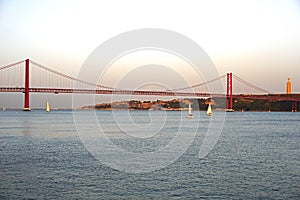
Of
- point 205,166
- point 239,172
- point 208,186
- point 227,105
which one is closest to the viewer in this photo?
point 208,186

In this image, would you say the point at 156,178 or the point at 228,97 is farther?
the point at 228,97

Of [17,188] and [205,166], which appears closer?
[17,188]

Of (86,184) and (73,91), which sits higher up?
(73,91)

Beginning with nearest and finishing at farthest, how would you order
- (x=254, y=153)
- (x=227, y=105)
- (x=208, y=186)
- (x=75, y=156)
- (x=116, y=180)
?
(x=208, y=186), (x=116, y=180), (x=75, y=156), (x=254, y=153), (x=227, y=105)

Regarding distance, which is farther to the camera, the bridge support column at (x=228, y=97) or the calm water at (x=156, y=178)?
the bridge support column at (x=228, y=97)

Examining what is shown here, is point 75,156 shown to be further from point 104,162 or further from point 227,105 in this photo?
point 227,105

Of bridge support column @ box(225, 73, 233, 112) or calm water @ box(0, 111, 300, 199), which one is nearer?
calm water @ box(0, 111, 300, 199)

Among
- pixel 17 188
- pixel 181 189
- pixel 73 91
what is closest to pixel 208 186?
pixel 181 189

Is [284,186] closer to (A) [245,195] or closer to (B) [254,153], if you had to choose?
(A) [245,195]

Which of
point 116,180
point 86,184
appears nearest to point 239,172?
point 116,180
